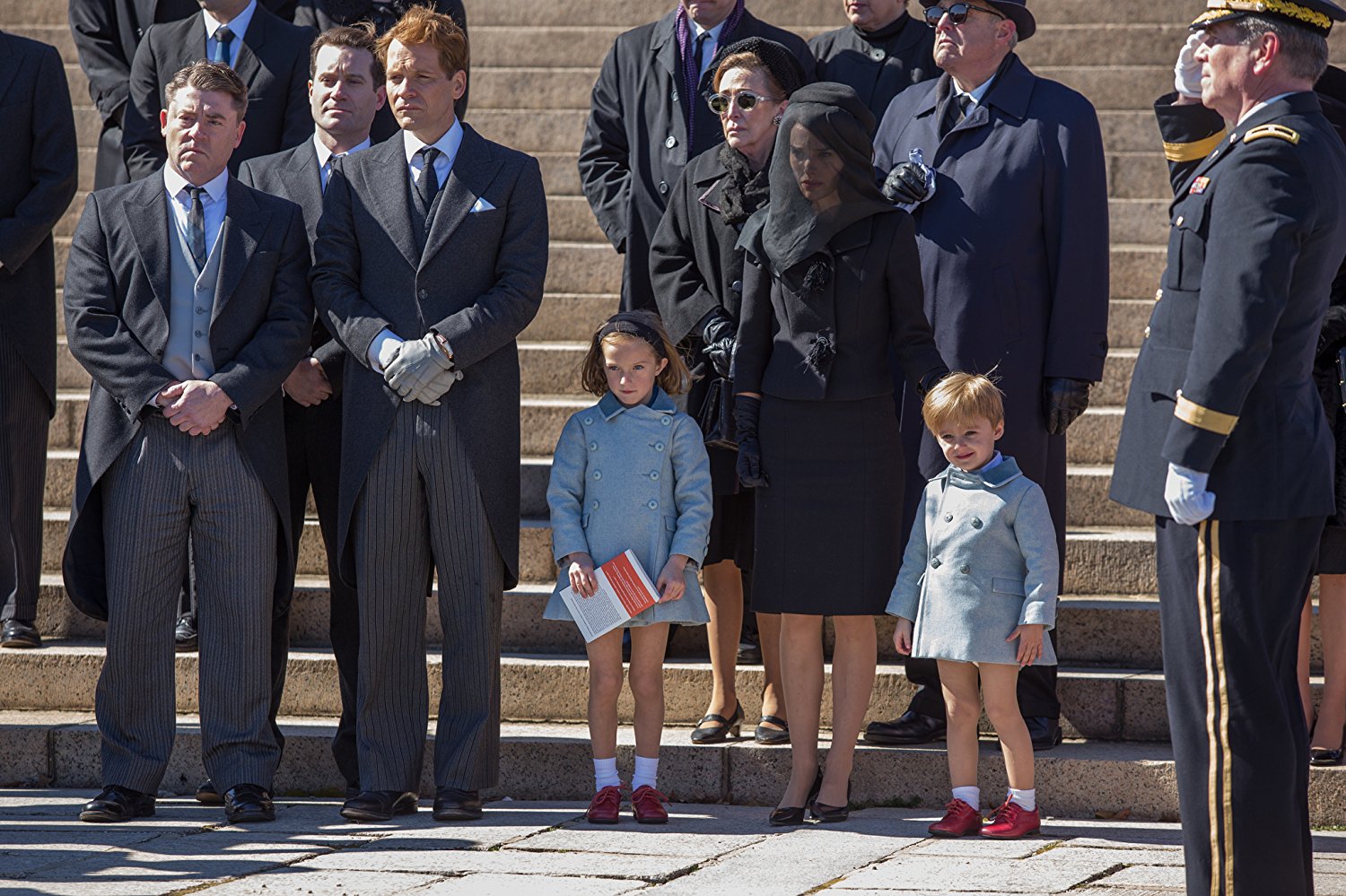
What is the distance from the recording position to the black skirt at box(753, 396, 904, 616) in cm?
519

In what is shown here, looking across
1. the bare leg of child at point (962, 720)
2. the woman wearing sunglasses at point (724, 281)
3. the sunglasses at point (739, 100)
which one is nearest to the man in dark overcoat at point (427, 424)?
the woman wearing sunglasses at point (724, 281)

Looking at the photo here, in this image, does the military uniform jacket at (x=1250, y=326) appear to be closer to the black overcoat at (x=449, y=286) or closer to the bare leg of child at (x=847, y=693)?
the bare leg of child at (x=847, y=693)

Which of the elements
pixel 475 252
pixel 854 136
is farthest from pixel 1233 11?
pixel 475 252

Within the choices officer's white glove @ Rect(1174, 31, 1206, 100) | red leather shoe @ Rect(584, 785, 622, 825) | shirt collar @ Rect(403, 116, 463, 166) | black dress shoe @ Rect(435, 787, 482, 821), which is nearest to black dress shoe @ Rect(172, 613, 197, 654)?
black dress shoe @ Rect(435, 787, 482, 821)

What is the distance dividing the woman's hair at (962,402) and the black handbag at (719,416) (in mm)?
727

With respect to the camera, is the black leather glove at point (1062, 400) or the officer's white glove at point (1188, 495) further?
the black leather glove at point (1062, 400)

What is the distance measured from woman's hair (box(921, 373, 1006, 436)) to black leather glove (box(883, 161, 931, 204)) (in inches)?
29.5

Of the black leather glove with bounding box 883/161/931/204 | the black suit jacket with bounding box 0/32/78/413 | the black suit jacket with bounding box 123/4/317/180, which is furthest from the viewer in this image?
the black suit jacket with bounding box 123/4/317/180

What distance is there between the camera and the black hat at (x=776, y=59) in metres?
5.52

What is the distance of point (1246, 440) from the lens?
3.97 metres

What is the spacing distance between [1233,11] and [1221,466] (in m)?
0.98

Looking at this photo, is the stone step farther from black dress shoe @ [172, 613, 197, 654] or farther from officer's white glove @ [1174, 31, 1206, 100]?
officer's white glove @ [1174, 31, 1206, 100]

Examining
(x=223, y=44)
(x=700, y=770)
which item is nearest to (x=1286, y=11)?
(x=700, y=770)

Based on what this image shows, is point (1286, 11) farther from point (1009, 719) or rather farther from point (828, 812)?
point (828, 812)
